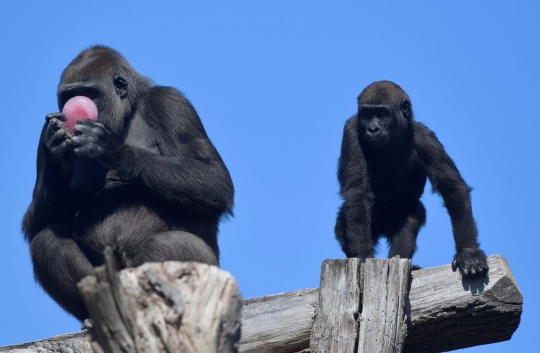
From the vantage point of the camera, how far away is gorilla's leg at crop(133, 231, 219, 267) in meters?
5.39

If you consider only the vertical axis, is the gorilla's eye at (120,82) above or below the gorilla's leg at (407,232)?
above

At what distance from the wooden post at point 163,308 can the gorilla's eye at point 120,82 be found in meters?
3.90

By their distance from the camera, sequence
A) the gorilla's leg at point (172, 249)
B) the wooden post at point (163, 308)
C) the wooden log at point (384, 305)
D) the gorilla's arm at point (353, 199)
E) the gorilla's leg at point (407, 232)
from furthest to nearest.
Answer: the gorilla's leg at point (407, 232) < the gorilla's arm at point (353, 199) < the gorilla's leg at point (172, 249) < the wooden log at point (384, 305) < the wooden post at point (163, 308)

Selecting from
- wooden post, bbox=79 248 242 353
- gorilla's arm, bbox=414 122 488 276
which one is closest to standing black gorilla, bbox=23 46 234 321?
gorilla's arm, bbox=414 122 488 276

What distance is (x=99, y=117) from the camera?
19.9 feet

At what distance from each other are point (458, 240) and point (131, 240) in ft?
7.83

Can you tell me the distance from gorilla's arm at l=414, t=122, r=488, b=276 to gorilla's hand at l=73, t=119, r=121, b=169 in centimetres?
249

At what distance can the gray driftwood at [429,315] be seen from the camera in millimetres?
4680

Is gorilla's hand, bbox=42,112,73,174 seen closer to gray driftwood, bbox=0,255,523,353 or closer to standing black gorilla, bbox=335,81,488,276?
gray driftwood, bbox=0,255,523,353

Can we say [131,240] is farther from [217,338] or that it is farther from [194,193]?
[217,338]

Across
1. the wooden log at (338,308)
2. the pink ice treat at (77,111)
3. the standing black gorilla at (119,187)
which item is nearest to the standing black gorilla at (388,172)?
the standing black gorilla at (119,187)

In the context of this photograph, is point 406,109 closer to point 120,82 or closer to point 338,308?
point 120,82

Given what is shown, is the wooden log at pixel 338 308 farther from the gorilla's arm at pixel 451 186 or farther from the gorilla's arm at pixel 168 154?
the gorilla's arm at pixel 168 154

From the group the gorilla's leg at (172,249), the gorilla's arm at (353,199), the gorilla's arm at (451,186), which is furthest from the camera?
the gorilla's arm at (353,199)
